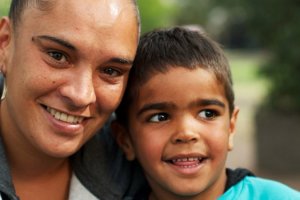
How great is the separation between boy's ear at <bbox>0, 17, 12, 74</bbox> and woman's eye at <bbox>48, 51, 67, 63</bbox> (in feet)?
0.87

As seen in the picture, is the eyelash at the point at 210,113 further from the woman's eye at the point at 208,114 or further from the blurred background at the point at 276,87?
the blurred background at the point at 276,87

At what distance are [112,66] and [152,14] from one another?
16607 mm

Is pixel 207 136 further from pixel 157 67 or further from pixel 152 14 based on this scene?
pixel 152 14

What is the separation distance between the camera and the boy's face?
241 cm

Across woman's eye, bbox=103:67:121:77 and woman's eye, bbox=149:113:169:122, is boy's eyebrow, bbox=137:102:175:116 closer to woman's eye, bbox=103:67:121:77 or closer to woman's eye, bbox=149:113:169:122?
woman's eye, bbox=149:113:169:122

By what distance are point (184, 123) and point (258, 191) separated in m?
0.47

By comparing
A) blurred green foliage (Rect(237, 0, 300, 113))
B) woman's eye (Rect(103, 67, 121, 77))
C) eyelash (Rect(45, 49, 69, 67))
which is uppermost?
blurred green foliage (Rect(237, 0, 300, 113))

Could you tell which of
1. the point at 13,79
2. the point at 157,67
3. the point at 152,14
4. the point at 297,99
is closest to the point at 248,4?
the point at 297,99

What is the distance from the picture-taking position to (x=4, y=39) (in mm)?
2275

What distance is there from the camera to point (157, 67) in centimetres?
251

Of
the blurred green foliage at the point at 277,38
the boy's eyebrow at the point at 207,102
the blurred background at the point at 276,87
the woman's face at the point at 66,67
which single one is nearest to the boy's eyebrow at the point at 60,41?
the woman's face at the point at 66,67

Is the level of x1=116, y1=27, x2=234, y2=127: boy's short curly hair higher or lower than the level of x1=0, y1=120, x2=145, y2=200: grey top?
higher

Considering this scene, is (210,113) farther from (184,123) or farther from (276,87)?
(276,87)

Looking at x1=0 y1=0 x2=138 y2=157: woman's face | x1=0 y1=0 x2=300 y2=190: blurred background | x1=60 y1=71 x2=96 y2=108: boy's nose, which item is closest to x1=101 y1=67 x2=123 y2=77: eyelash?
x1=0 y1=0 x2=138 y2=157: woman's face
